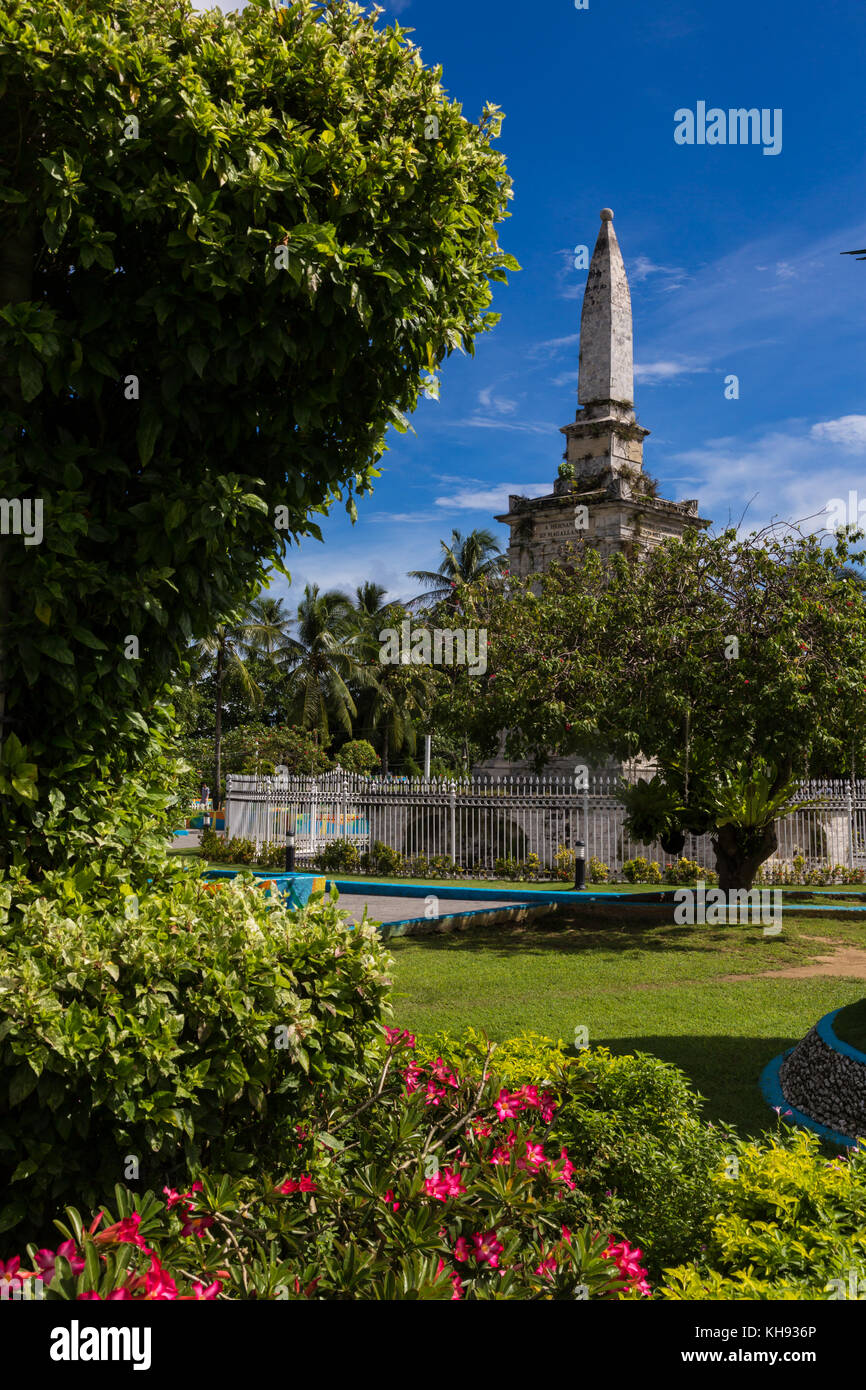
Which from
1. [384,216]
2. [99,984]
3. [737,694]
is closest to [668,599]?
[737,694]

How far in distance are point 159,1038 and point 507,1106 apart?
133 cm

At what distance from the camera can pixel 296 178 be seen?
3852 millimetres

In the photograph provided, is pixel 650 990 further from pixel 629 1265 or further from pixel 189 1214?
pixel 189 1214

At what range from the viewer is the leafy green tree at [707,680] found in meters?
13.0

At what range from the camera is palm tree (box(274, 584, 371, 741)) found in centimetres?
4178

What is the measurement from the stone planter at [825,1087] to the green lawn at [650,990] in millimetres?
196

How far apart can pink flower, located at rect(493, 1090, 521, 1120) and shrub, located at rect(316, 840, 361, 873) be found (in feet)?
63.6

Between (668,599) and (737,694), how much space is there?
2001 mm

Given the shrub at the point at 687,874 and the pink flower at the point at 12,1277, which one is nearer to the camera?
the pink flower at the point at 12,1277

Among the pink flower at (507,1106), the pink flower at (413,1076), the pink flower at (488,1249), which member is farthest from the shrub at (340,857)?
the pink flower at (488,1249)

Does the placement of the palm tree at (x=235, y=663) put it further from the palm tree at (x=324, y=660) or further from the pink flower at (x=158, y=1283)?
the pink flower at (x=158, y=1283)

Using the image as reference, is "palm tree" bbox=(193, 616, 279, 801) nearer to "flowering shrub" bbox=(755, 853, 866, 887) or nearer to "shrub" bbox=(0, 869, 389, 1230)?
"flowering shrub" bbox=(755, 853, 866, 887)

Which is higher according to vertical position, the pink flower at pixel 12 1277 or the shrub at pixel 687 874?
the pink flower at pixel 12 1277

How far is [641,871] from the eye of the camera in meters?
21.2
